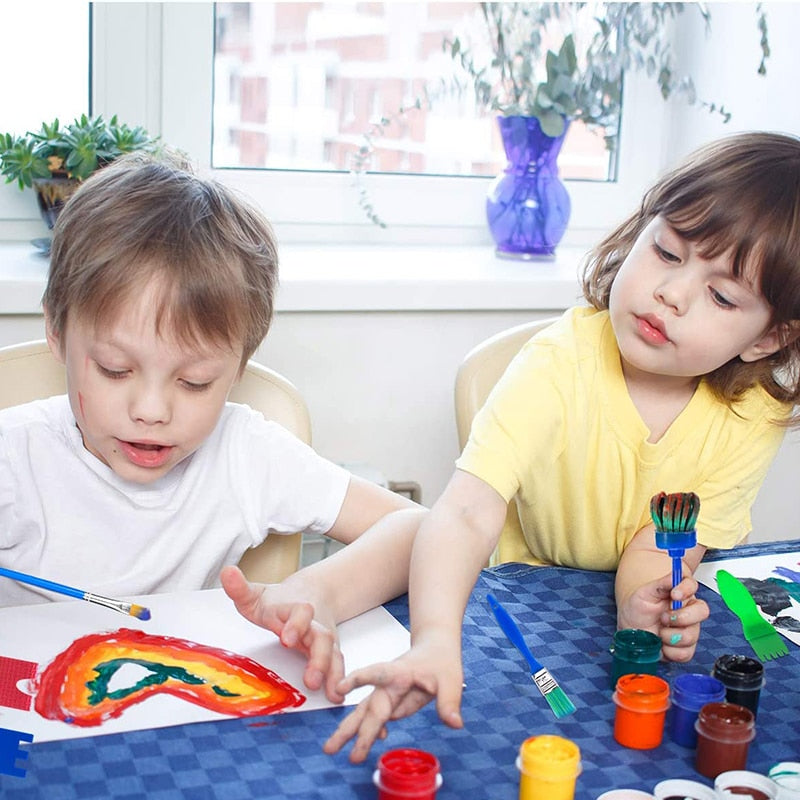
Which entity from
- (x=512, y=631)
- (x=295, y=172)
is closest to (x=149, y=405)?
(x=512, y=631)

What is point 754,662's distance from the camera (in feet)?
2.53

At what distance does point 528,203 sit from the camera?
1848mm

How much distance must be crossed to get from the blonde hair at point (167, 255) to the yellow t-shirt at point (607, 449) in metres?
0.26

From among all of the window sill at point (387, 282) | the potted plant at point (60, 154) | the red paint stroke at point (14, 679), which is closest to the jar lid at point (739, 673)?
the red paint stroke at point (14, 679)

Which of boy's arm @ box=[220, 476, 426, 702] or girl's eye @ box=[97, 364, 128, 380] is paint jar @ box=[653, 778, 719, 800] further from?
girl's eye @ box=[97, 364, 128, 380]

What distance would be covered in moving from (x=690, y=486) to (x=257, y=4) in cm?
111

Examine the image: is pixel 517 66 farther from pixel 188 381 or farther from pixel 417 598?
pixel 417 598

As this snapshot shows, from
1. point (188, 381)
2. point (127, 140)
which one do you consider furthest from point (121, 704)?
point (127, 140)

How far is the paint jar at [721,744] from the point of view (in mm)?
678

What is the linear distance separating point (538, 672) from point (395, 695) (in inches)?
5.7

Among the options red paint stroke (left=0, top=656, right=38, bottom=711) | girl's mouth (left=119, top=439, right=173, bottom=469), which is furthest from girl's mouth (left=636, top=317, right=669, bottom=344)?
red paint stroke (left=0, top=656, right=38, bottom=711)

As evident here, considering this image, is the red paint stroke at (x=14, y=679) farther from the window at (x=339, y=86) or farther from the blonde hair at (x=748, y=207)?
the window at (x=339, y=86)

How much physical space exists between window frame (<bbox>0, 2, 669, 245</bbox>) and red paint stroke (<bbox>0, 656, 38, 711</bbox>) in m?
0.97

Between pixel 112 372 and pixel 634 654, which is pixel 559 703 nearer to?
pixel 634 654
